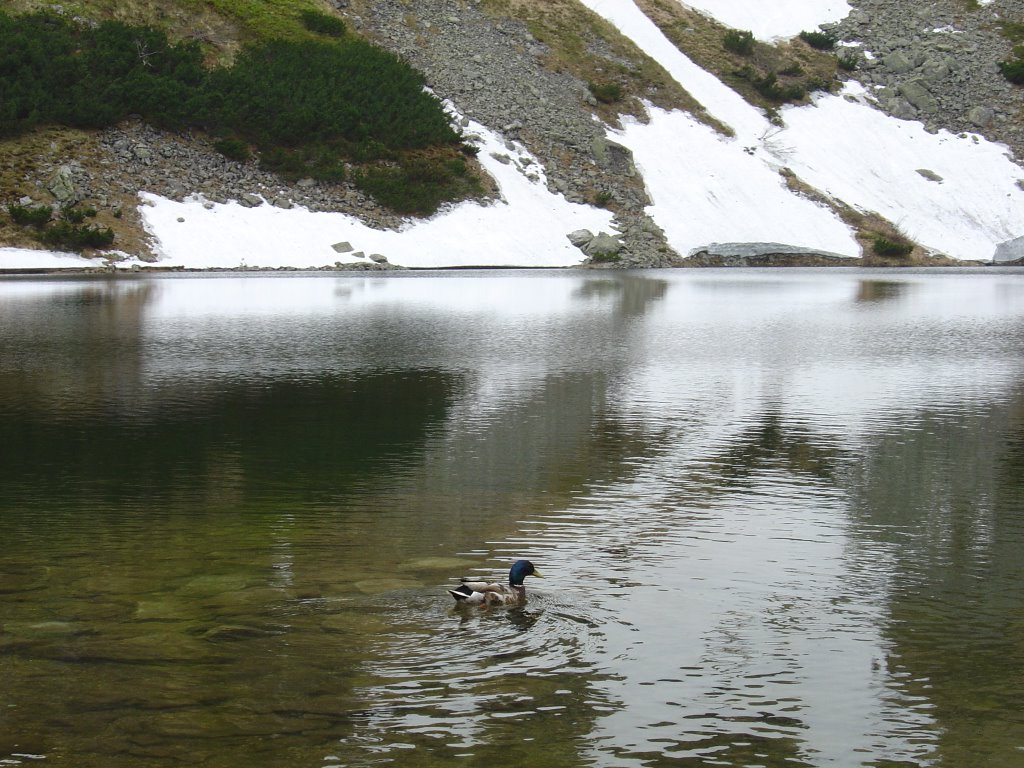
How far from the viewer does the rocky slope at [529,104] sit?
2970 inches

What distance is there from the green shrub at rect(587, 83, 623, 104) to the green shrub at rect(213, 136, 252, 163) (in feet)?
105

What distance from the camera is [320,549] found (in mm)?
12828

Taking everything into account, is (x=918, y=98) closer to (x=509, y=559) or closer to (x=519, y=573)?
(x=509, y=559)

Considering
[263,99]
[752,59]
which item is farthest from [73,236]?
[752,59]

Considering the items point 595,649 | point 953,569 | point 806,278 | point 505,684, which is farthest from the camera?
point 806,278

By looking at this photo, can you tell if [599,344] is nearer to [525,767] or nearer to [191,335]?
[191,335]

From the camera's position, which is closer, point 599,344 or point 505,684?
point 505,684

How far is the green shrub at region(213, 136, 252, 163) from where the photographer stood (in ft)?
266

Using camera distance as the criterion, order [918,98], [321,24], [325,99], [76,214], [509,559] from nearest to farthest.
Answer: [509,559]
[76,214]
[325,99]
[321,24]
[918,98]

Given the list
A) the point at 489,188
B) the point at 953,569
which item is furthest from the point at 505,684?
the point at 489,188

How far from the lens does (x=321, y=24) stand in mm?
96625

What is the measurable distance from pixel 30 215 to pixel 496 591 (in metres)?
64.9

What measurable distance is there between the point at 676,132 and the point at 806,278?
93.2 feet

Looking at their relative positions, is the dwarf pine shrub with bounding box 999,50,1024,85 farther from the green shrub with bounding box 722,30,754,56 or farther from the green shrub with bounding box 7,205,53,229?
the green shrub with bounding box 7,205,53,229
